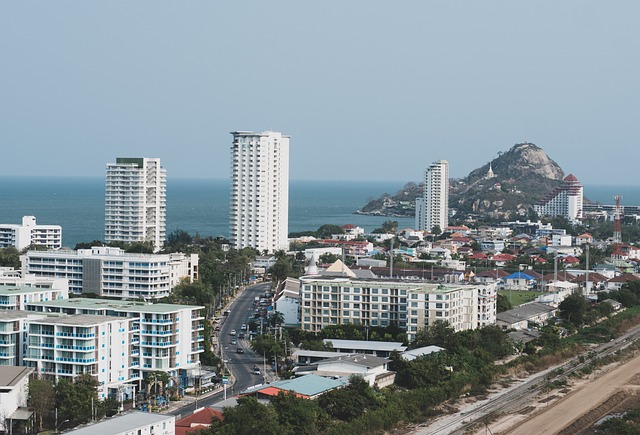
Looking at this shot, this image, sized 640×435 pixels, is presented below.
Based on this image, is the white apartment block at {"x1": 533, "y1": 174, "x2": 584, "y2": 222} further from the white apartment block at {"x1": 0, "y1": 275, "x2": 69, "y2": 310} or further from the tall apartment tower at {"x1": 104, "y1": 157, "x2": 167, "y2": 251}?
the white apartment block at {"x1": 0, "y1": 275, "x2": 69, "y2": 310}

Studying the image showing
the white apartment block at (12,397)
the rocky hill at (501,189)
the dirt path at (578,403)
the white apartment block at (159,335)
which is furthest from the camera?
the rocky hill at (501,189)

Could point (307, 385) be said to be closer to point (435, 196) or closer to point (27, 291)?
point (27, 291)

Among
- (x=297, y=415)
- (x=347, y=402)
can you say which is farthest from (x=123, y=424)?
(x=347, y=402)

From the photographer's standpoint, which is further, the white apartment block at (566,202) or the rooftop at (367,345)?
the white apartment block at (566,202)

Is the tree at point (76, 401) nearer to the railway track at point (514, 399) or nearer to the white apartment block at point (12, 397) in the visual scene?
the white apartment block at point (12, 397)

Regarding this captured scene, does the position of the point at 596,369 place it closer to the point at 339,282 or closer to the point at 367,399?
the point at 339,282

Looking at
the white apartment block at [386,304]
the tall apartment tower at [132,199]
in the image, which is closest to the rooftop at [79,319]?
the white apartment block at [386,304]

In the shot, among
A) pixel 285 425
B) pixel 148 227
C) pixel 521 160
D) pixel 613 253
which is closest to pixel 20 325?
pixel 285 425
